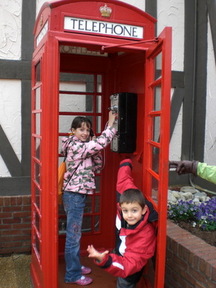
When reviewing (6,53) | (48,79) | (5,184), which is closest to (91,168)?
(48,79)

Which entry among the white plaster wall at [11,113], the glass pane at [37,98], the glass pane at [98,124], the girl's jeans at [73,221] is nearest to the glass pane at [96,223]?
the girl's jeans at [73,221]

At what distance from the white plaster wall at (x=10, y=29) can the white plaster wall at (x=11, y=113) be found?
35 centimetres

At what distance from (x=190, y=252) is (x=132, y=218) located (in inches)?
27.6

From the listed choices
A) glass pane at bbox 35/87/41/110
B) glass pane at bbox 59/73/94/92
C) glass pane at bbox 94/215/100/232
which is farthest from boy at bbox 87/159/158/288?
glass pane at bbox 59/73/94/92

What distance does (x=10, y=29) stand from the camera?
4117mm

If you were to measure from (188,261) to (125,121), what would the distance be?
1355 mm

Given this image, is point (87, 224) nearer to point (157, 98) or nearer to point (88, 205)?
point (88, 205)

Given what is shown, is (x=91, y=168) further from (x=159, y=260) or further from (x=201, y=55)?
(x=201, y=55)

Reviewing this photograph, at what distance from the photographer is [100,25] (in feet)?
8.64

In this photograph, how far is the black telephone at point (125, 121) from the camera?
3.15 meters

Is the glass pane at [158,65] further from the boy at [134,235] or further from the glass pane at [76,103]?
the glass pane at [76,103]

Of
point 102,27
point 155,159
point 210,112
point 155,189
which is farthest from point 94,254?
point 210,112

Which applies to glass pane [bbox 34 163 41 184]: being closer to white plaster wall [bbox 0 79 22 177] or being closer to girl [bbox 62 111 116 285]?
girl [bbox 62 111 116 285]

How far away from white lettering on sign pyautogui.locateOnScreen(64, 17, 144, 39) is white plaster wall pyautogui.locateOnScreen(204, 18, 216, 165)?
2.37 m
